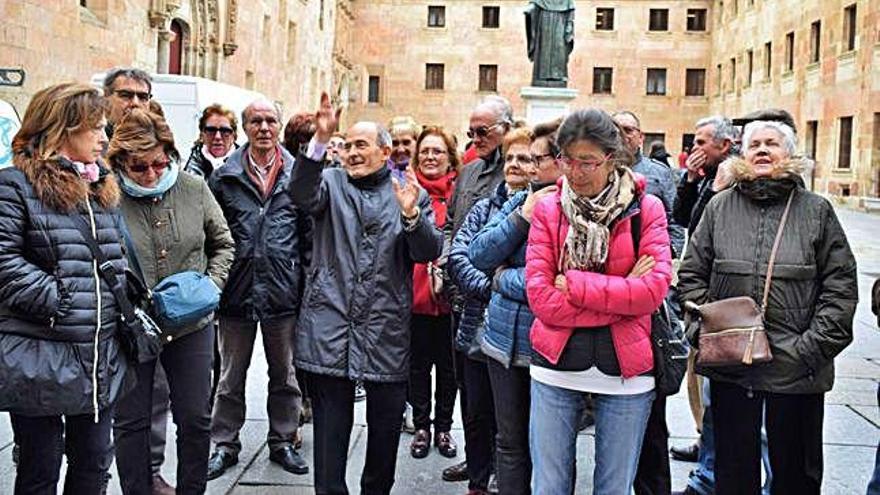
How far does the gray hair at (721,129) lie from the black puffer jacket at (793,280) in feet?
4.37

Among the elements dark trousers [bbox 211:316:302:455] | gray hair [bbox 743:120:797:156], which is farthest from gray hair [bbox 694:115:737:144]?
dark trousers [bbox 211:316:302:455]

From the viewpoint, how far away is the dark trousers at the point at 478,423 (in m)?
4.79

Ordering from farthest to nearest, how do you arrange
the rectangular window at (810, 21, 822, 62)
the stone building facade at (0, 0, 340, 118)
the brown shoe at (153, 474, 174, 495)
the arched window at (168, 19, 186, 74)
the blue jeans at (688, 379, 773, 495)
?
the rectangular window at (810, 21, 822, 62) < the arched window at (168, 19, 186, 74) < the stone building facade at (0, 0, 340, 118) < the blue jeans at (688, 379, 773, 495) < the brown shoe at (153, 474, 174, 495)

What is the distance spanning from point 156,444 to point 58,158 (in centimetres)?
199

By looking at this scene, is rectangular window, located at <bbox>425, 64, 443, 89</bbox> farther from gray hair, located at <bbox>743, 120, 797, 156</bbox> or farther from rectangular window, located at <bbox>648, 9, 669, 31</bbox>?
gray hair, located at <bbox>743, 120, 797, 156</bbox>

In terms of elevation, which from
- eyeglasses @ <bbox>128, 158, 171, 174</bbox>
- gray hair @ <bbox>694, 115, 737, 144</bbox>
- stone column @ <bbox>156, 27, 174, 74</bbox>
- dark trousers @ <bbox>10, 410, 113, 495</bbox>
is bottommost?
dark trousers @ <bbox>10, 410, 113, 495</bbox>

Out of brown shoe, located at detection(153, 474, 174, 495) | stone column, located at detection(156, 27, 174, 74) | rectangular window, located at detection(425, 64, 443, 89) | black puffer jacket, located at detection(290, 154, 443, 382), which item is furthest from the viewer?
rectangular window, located at detection(425, 64, 443, 89)

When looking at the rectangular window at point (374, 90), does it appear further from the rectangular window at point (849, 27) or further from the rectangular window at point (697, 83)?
the rectangular window at point (849, 27)

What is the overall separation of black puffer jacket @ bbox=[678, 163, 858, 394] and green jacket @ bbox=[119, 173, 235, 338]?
245 cm

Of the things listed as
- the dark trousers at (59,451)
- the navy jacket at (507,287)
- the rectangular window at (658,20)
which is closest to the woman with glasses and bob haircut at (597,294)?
the navy jacket at (507,287)

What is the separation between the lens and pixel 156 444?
499 cm

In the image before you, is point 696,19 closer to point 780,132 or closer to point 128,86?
point 128,86

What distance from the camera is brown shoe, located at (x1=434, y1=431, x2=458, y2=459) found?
576 centimetres

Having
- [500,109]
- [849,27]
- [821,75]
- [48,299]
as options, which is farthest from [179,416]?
[821,75]
